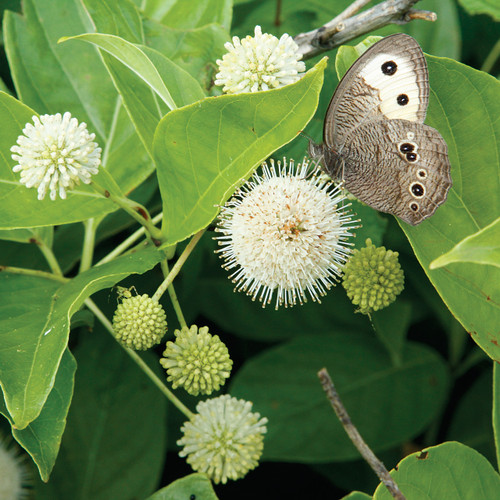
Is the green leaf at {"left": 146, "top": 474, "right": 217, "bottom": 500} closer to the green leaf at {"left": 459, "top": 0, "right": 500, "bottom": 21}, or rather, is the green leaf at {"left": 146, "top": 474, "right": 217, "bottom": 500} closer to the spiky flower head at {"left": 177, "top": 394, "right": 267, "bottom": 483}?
the spiky flower head at {"left": 177, "top": 394, "right": 267, "bottom": 483}

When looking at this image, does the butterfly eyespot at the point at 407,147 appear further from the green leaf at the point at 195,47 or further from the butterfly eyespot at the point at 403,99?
the green leaf at the point at 195,47

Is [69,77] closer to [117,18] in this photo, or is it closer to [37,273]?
[117,18]

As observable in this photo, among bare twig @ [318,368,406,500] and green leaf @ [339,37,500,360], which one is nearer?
bare twig @ [318,368,406,500]

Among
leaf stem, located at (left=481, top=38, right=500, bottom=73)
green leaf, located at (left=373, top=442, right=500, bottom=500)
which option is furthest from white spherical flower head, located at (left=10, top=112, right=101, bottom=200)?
leaf stem, located at (left=481, top=38, right=500, bottom=73)

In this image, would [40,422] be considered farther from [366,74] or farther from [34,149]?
[366,74]

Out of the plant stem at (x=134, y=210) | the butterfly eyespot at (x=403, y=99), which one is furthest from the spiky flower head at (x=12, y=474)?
the butterfly eyespot at (x=403, y=99)

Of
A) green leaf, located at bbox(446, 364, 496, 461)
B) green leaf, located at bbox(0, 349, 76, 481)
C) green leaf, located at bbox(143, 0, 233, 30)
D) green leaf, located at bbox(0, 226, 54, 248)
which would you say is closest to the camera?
green leaf, located at bbox(0, 349, 76, 481)

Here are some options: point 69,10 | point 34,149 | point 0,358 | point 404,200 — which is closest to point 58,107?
point 69,10
